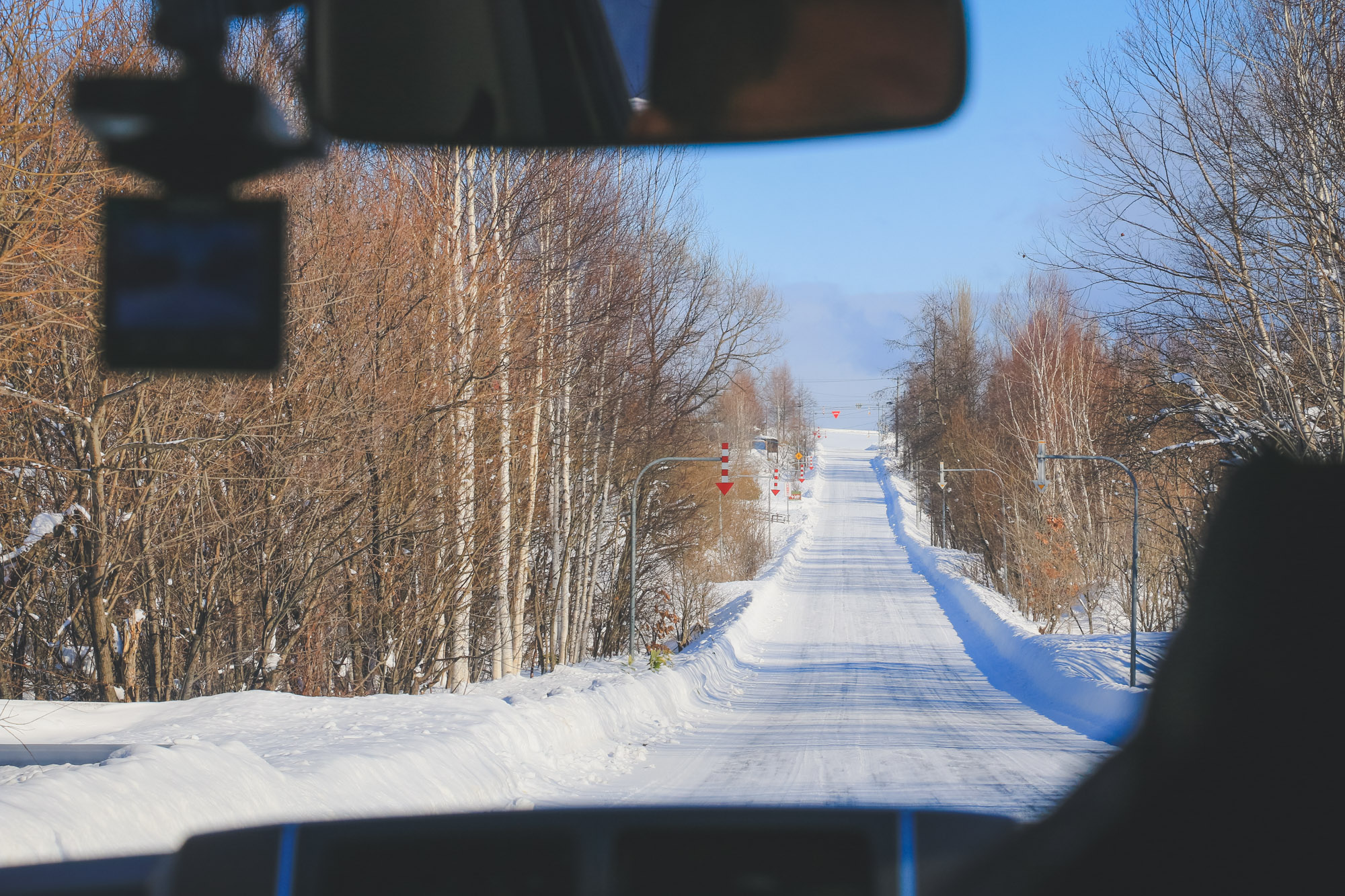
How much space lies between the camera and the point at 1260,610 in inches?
32.8

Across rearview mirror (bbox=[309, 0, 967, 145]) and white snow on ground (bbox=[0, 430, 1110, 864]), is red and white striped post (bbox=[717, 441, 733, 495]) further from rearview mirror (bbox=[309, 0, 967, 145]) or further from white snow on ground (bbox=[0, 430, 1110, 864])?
rearview mirror (bbox=[309, 0, 967, 145])

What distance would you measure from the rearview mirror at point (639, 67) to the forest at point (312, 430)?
375cm

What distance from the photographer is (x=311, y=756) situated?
326 inches

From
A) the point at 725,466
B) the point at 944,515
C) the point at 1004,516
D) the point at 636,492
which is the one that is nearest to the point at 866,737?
the point at 636,492

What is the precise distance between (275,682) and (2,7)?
9.47m

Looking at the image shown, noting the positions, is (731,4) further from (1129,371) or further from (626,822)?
(1129,371)

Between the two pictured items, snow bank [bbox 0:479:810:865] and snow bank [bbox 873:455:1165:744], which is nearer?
snow bank [bbox 0:479:810:865]

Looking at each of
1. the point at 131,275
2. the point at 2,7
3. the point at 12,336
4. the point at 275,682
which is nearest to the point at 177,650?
the point at 275,682

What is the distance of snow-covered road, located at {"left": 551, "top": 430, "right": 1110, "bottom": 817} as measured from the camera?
1109cm

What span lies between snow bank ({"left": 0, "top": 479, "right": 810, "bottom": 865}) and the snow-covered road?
74 cm

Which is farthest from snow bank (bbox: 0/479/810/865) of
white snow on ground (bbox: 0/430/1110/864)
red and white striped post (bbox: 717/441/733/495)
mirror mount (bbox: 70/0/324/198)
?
red and white striped post (bbox: 717/441/733/495)

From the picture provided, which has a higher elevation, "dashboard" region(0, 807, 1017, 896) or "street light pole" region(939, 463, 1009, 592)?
"dashboard" region(0, 807, 1017, 896)

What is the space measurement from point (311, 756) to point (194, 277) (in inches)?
273

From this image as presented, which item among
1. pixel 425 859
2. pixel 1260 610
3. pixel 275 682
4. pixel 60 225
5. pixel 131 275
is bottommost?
pixel 275 682
